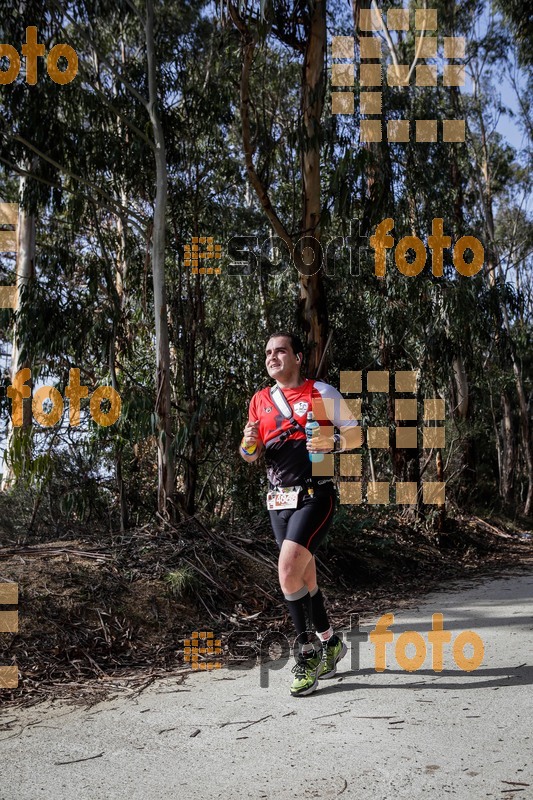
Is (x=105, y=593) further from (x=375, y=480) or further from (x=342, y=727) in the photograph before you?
(x=375, y=480)

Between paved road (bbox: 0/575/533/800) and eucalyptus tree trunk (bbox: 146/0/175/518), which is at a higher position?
eucalyptus tree trunk (bbox: 146/0/175/518)

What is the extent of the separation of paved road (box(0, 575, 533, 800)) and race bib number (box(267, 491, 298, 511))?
948mm

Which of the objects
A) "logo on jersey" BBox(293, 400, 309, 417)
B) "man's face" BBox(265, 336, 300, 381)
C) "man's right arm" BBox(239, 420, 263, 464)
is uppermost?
"man's face" BBox(265, 336, 300, 381)

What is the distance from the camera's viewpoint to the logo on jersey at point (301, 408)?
441 centimetres

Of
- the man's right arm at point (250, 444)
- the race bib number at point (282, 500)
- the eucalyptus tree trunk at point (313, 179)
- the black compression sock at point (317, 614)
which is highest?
the eucalyptus tree trunk at point (313, 179)

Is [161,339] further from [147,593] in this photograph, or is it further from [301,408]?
[301,408]

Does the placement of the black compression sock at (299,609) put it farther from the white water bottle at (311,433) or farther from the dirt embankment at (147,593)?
the dirt embankment at (147,593)

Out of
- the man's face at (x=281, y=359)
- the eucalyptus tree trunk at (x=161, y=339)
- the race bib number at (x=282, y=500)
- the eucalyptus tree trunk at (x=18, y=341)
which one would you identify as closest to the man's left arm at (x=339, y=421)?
the man's face at (x=281, y=359)

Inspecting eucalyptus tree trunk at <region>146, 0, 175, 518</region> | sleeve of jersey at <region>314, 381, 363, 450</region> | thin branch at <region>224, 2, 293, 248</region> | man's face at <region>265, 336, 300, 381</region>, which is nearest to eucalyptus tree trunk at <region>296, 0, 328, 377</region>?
thin branch at <region>224, 2, 293, 248</region>

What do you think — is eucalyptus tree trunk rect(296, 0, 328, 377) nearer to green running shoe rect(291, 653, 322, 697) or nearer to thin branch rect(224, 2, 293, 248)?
thin branch rect(224, 2, 293, 248)

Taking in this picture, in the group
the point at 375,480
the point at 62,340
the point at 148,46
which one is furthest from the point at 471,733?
the point at 375,480

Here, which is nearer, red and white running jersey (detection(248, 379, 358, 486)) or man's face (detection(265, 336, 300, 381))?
red and white running jersey (detection(248, 379, 358, 486))

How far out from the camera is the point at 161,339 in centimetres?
780

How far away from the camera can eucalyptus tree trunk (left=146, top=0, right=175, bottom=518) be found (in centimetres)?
757
